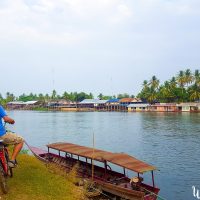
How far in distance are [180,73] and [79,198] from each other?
369 ft

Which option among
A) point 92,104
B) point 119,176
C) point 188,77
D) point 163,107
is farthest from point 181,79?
point 119,176

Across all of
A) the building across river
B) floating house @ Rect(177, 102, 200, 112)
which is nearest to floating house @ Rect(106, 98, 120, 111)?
the building across river

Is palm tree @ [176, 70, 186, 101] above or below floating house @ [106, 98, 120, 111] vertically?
above

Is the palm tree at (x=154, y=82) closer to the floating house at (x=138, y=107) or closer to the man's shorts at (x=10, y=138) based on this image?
the floating house at (x=138, y=107)

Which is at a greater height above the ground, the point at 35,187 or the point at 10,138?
the point at 10,138

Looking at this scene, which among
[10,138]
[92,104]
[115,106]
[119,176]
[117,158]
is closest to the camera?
[10,138]

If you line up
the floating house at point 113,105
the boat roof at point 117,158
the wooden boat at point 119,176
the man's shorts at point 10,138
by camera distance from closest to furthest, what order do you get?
the man's shorts at point 10,138 < the wooden boat at point 119,176 < the boat roof at point 117,158 < the floating house at point 113,105

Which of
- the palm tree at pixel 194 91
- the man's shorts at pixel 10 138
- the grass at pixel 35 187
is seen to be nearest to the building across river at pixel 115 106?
the palm tree at pixel 194 91

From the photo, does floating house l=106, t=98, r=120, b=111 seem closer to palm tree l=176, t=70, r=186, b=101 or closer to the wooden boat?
palm tree l=176, t=70, r=186, b=101

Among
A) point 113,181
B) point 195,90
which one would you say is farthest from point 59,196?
point 195,90

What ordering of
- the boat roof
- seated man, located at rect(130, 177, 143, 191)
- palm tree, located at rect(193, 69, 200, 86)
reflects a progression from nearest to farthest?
the boat roof, seated man, located at rect(130, 177, 143, 191), palm tree, located at rect(193, 69, 200, 86)

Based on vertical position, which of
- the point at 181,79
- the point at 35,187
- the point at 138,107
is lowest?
the point at 35,187

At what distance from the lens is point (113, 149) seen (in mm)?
39844

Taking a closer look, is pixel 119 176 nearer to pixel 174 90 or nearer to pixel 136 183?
pixel 136 183
